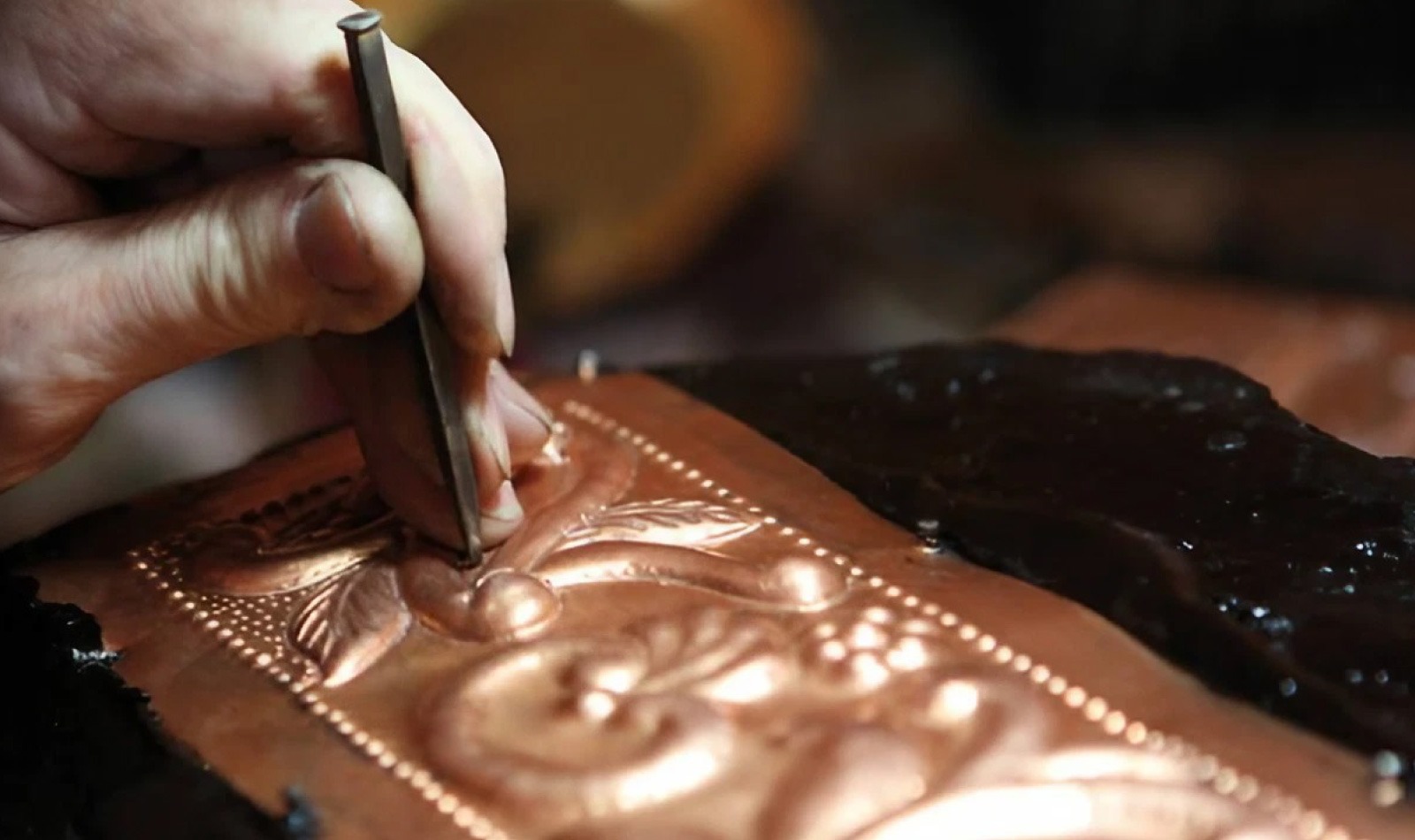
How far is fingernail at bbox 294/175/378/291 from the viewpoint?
541 millimetres

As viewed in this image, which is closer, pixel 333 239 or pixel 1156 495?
pixel 333 239

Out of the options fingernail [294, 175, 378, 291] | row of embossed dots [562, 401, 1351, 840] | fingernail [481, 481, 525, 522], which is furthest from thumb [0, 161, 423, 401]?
row of embossed dots [562, 401, 1351, 840]

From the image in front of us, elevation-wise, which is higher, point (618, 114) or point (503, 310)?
point (618, 114)

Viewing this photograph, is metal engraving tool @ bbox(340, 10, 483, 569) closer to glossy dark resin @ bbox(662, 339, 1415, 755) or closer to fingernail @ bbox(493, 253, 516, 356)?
fingernail @ bbox(493, 253, 516, 356)

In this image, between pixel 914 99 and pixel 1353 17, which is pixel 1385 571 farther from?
pixel 914 99

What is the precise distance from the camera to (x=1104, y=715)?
54 centimetres

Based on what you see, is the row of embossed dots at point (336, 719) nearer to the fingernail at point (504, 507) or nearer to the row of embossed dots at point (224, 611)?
the row of embossed dots at point (224, 611)

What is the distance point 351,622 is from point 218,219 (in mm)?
174

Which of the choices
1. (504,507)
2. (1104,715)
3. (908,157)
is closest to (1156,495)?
(1104,715)

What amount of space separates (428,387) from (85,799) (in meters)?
0.20

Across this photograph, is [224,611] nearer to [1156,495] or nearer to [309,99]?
[309,99]

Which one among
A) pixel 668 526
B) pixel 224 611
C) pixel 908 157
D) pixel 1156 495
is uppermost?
pixel 908 157

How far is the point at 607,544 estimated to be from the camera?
647 mm

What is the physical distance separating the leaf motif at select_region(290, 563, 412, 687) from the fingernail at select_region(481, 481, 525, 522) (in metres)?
0.05
